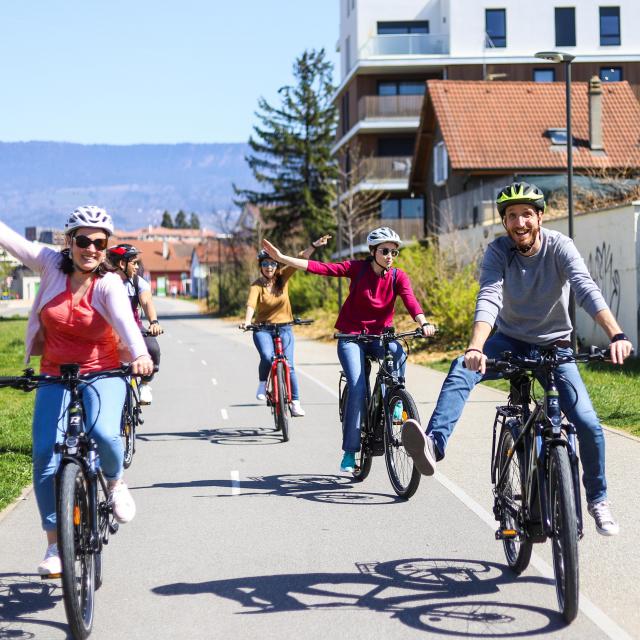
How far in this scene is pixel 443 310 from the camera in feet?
83.7

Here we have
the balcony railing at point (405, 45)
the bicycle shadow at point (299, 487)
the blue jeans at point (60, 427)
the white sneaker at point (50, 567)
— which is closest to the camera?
the white sneaker at point (50, 567)

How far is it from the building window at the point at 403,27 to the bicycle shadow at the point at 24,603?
177ft

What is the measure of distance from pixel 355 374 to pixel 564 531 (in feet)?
13.1

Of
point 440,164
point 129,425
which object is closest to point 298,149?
point 440,164

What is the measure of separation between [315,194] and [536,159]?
931 inches

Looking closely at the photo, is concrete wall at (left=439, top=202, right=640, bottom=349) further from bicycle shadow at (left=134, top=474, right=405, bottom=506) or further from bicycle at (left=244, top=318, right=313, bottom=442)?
bicycle shadow at (left=134, top=474, right=405, bottom=506)

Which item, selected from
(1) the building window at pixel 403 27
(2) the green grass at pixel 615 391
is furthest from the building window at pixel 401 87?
(2) the green grass at pixel 615 391

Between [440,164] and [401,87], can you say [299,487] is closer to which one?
[440,164]

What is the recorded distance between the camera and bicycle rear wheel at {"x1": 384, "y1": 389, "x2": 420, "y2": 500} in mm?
8344

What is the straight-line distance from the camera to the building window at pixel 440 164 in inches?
1704

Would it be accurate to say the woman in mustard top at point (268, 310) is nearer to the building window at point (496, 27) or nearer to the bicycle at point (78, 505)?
the bicycle at point (78, 505)

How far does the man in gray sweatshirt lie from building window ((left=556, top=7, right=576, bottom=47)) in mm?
52682

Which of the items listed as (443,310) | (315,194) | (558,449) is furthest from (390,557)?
(315,194)

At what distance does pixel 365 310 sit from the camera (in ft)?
30.1
